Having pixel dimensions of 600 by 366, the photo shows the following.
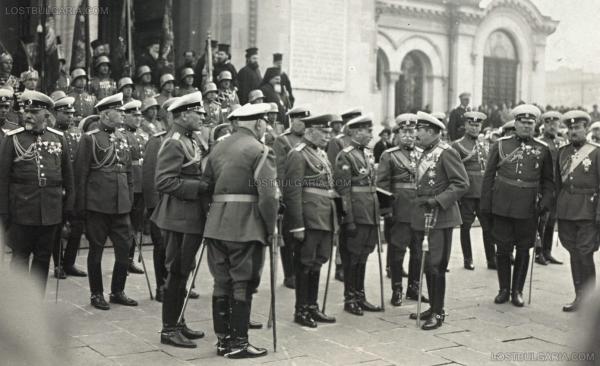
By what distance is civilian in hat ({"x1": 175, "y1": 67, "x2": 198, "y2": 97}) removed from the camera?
14023 millimetres

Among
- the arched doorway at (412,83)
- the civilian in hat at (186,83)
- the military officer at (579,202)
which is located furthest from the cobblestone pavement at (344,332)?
the arched doorway at (412,83)

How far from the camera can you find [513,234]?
8.95 metres

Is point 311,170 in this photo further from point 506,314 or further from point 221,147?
point 506,314

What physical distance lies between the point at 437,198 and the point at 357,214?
102 centimetres

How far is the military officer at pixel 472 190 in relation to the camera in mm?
10977

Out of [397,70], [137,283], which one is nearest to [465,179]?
[137,283]

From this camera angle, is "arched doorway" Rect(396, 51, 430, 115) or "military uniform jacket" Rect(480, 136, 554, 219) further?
"arched doorway" Rect(396, 51, 430, 115)

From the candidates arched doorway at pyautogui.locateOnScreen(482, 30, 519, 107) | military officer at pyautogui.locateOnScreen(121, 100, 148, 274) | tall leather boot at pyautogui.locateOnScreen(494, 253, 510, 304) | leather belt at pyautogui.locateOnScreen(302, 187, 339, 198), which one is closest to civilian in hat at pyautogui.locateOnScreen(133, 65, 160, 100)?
military officer at pyautogui.locateOnScreen(121, 100, 148, 274)

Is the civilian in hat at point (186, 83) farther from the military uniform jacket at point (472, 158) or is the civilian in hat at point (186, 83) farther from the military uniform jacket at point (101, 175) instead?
the military uniform jacket at point (101, 175)

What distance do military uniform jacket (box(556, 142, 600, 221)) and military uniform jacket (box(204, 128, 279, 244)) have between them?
3887 millimetres

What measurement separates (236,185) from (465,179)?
2.60 metres

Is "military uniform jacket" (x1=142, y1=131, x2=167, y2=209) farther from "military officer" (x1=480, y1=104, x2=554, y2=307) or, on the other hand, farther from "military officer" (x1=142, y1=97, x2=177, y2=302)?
"military officer" (x1=480, y1=104, x2=554, y2=307)

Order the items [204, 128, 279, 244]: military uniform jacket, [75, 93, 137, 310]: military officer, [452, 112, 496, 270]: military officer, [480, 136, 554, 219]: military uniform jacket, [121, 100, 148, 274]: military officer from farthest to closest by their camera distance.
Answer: [452, 112, 496, 270]: military officer < [121, 100, 148, 274]: military officer < [480, 136, 554, 219]: military uniform jacket < [75, 93, 137, 310]: military officer < [204, 128, 279, 244]: military uniform jacket

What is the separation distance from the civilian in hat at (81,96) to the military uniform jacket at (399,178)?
535cm
